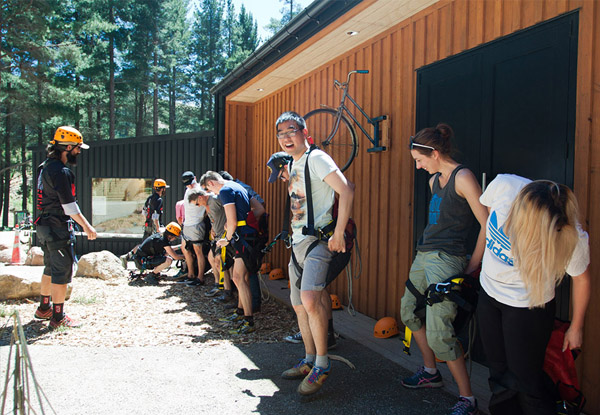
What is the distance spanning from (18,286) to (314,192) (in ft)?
16.5

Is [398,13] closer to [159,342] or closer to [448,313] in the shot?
[448,313]

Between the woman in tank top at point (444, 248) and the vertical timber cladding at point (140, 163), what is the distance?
8.56m

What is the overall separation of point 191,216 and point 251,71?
2.57 m

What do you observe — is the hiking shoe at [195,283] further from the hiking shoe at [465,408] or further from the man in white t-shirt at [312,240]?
the hiking shoe at [465,408]

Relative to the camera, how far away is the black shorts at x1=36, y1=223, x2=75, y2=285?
4.68m

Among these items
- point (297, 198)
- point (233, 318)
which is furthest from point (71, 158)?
point (297, 198)

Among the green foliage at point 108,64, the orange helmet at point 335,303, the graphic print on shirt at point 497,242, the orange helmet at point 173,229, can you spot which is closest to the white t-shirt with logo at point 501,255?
the graphic print on shirt at point 497,242

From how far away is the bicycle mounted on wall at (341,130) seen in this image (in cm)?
479

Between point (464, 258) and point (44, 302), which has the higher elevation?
point (464, 258)

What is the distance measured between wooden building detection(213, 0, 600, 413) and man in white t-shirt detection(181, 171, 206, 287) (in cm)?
214

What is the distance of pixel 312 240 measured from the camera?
3188mm

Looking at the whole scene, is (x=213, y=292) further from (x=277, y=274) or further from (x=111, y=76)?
(x=111, y=76)

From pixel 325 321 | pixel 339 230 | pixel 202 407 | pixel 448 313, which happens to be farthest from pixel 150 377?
pixel 448 313

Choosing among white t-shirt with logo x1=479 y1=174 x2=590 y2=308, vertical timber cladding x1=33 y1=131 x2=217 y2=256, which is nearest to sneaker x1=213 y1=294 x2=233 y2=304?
white t-shirt with logo x1=479 y1=174 x2=590 y2=308
